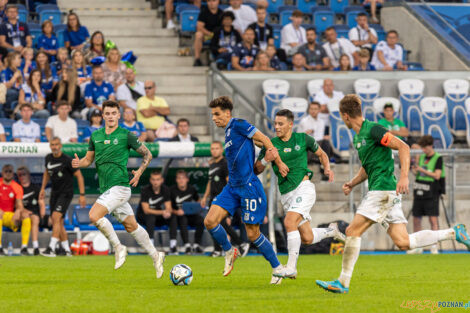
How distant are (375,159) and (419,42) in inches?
607

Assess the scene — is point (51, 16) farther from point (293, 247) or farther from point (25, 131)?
point (293, 247)

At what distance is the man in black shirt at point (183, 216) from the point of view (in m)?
17.1

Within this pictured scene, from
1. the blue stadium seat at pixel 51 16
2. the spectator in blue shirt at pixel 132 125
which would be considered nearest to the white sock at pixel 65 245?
the spectator in blue shirt at pixel 132 125

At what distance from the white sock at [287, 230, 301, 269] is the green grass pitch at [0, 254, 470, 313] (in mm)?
234

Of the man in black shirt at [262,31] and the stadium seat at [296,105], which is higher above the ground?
the man in black shirt at [262,31]

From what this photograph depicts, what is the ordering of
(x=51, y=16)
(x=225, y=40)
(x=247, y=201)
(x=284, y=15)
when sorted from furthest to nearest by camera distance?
1. (x=284, y=15)
2. (x=51, y=16)
3. (x=225, y=40)
4. (x=247, y=201)

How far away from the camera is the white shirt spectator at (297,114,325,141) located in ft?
62.7

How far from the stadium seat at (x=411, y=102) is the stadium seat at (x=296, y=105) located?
2488 mm

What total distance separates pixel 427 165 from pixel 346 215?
1859 millimetres

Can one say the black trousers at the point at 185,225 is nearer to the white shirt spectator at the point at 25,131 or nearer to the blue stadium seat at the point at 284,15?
the white shirt spectator at the point at 25,131

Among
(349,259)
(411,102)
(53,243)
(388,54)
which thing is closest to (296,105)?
(411,102)

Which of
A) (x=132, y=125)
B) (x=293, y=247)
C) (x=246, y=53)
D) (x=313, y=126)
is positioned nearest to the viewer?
(x=293, y=247)

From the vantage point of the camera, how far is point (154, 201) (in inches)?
673

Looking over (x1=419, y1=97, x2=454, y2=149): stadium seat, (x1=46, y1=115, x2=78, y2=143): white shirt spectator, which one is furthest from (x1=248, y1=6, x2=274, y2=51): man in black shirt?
(x1=46, y1=115, x2=78, y2=143): white shirt spectator
